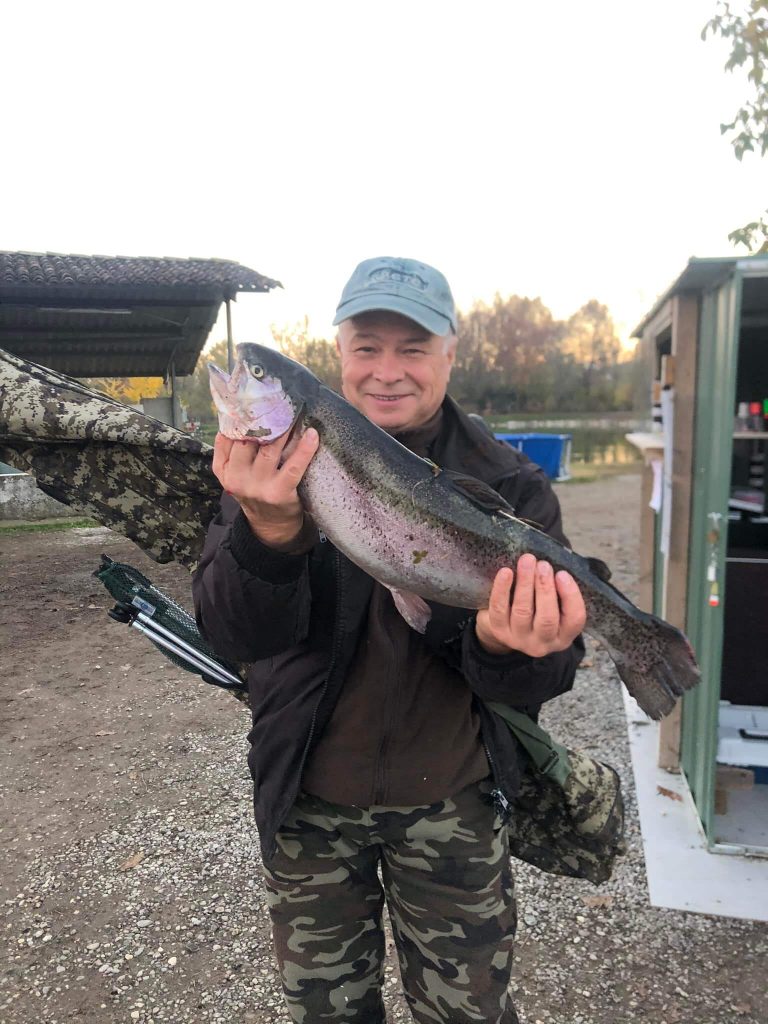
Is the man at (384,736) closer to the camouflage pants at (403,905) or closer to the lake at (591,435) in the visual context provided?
the camouflage pants at (403,905)

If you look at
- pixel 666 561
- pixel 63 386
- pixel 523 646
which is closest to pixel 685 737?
pixel 666 561

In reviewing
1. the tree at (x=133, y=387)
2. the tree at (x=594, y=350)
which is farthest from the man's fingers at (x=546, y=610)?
the tree at (x=594, y=350)

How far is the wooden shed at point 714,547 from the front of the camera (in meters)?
4.07

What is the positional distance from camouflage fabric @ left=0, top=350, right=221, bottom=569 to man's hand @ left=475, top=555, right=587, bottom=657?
235 centimetres

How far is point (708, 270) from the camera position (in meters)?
3.90

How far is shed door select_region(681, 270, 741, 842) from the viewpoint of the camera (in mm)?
3938

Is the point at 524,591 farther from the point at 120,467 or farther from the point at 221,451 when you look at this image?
the point at 120,467

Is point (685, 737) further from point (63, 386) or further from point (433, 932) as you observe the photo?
point (63, 386)

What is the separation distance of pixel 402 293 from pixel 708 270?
2.60 meters

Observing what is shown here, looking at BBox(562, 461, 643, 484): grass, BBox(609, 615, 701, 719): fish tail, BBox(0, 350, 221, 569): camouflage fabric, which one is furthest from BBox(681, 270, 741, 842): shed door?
BBox(562, 461, 643, 484): grass

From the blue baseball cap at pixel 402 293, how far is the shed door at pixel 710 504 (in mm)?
2299

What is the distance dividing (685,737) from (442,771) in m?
3.57

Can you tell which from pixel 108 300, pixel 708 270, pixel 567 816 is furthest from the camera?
pixel 108 300

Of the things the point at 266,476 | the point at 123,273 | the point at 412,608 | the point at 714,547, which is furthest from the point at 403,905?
the point at 123,273
